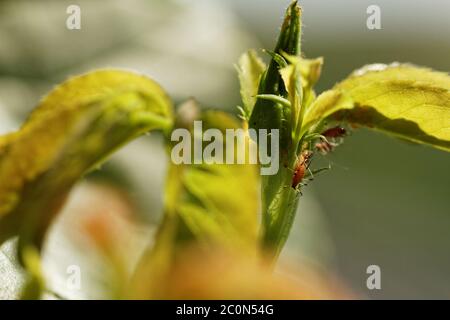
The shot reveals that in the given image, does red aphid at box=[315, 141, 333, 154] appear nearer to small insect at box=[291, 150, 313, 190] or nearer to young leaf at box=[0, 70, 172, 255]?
small insect at box=[291, 150, 313, 190]

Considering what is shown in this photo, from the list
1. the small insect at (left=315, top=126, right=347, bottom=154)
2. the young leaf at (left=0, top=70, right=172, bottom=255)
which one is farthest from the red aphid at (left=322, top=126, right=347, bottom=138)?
the young leaf at (left=0, top=70, right=172, bottom=255)

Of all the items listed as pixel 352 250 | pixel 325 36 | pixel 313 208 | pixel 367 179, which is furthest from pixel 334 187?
pixel 313 208

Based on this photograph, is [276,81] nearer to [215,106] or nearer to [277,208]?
[277,208]

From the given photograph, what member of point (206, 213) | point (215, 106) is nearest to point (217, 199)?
point (206, 213)

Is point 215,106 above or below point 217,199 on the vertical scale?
above

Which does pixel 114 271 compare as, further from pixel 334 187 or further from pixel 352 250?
pixel 334 187

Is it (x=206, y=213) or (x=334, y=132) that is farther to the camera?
(x=334, y=132)
